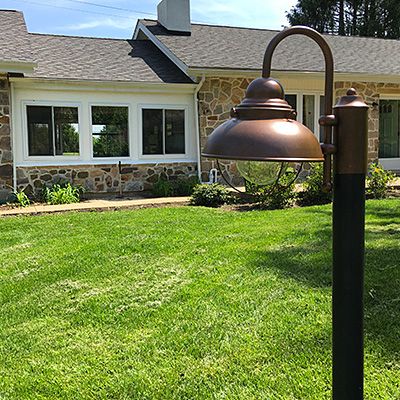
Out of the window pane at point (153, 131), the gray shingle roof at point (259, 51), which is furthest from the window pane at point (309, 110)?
the window pane at point (153, 131)

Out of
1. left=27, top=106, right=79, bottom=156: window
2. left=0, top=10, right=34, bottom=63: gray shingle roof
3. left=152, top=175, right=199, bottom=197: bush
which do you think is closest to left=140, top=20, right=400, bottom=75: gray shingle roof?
left=152, top=175, right=199, bottom=197: bush

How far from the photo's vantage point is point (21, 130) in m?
10.4

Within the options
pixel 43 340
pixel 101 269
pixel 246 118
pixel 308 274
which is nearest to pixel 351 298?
pixel 246 118

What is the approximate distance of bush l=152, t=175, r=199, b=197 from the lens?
36.4 feet

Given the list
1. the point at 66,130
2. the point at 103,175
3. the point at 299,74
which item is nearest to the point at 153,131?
the point at 103,175

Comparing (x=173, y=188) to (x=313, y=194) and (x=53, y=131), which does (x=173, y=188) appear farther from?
(x=313, y=194)

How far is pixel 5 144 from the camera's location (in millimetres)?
10125

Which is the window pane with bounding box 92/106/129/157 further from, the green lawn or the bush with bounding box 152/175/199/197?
the green lawn

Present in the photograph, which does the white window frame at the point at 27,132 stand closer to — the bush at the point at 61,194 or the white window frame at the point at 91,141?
the white window frame at the point at 91,141

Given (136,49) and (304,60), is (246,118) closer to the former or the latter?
(304,60)

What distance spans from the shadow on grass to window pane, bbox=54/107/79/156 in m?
6.58

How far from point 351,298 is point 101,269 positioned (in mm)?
3807

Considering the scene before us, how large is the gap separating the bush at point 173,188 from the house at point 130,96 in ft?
1.37

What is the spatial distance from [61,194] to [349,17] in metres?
26.9
